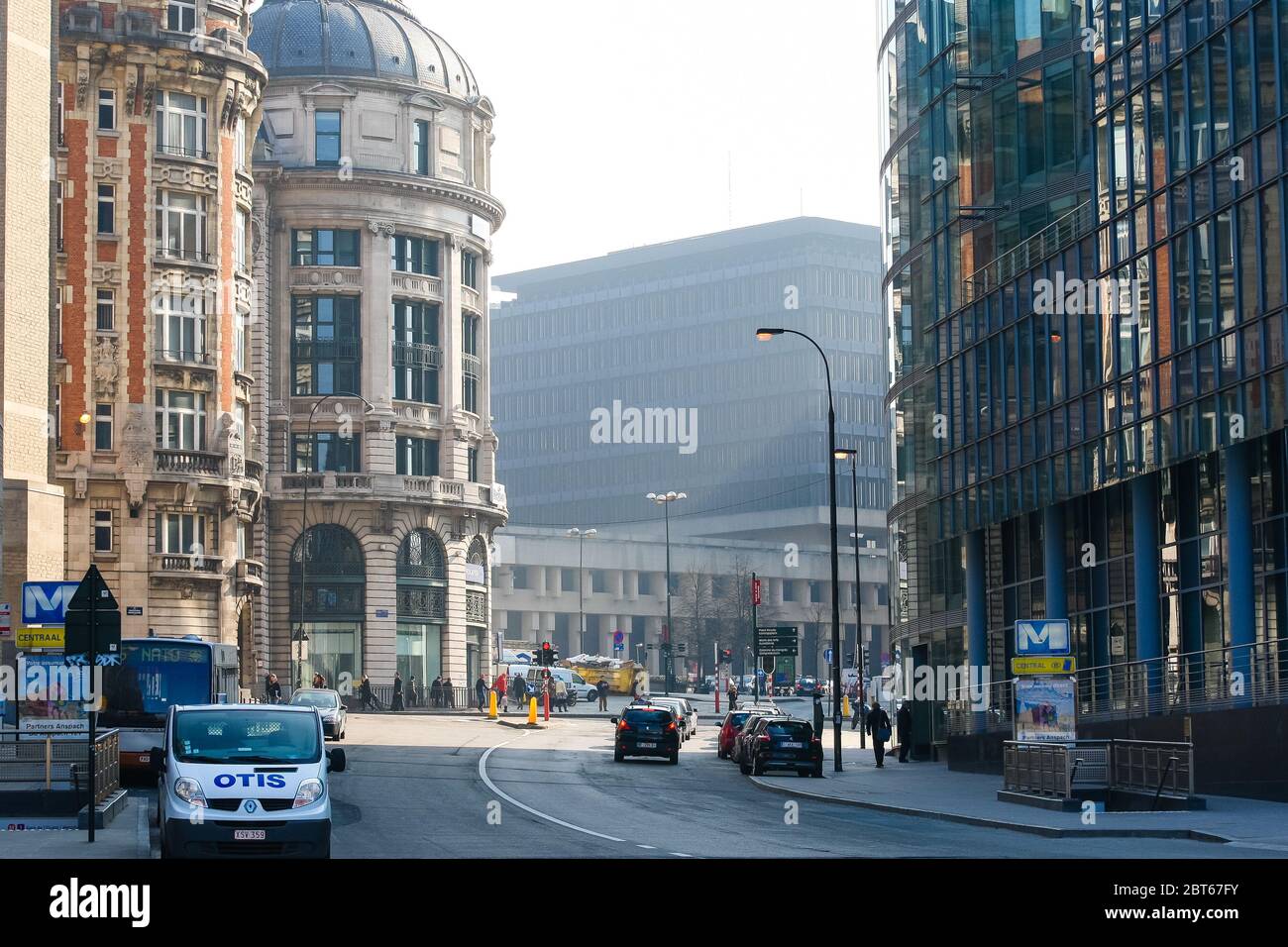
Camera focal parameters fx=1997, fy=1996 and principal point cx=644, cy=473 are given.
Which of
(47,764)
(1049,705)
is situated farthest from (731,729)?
(47,764)

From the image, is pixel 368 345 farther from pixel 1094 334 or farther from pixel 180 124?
pixel 1094 334

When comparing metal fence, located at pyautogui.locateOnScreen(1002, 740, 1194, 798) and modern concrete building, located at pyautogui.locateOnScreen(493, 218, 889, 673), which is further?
modern concrete building, located at pyautogui.locateOnScreen(493, 218, 889, 673)

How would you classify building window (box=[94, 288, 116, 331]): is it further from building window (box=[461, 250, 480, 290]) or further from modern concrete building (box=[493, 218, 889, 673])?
modern concrete building (box=[493, 218, 889, 673])

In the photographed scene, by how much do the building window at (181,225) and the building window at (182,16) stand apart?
6341 millimetres

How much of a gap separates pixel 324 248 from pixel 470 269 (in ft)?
28.2

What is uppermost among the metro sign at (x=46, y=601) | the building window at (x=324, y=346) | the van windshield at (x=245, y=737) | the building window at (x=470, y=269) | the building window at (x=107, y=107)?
the building window at (x=107, y=107)

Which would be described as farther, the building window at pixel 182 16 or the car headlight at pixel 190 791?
the building window at pixel 182 16

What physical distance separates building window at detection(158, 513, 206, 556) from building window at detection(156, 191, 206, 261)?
9.73 meters

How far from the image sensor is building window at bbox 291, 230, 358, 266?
95.0m

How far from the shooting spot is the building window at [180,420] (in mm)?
74438

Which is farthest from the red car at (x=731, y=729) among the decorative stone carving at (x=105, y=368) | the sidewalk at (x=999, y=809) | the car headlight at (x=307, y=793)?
the car headlight at (x=307, y=793)

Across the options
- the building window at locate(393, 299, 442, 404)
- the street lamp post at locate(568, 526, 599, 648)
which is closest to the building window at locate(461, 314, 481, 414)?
the building window at locate(393, 299, 442, 404)

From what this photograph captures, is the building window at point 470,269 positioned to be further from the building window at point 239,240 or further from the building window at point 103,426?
the building window at point 103,426
